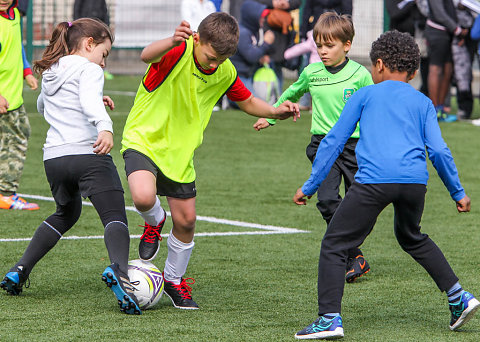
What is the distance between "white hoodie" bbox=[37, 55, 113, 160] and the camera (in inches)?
207

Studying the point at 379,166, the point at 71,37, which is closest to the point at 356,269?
the point at 379,166

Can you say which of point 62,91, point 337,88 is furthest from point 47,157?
point 337,88

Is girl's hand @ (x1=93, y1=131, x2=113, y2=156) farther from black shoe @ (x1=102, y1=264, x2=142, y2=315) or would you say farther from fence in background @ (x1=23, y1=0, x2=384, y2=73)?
fence in background @ (x1=23, y1=0, x2=384, y2=73)

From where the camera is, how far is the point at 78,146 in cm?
527

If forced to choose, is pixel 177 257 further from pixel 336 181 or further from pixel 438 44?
pixel 438 44

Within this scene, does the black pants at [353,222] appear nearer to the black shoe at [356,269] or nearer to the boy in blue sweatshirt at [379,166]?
the boy in blue sweatshirt at [379,166]

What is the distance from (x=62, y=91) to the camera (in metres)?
5.35

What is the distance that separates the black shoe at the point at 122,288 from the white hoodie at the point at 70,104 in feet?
2.49

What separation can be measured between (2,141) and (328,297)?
4.67 m

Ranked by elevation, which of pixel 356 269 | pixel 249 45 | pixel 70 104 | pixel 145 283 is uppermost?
pixel 70 104

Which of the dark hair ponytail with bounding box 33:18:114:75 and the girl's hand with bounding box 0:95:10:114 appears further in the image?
the girl's hand with bounding box 0:95:10:114

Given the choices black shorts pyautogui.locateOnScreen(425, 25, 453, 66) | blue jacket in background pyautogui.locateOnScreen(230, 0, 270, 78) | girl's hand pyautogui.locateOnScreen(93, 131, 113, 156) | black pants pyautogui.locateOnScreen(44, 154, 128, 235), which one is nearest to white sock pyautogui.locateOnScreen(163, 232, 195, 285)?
black pants pyautogui.locateOnScreen(44, 154, 128, 235)

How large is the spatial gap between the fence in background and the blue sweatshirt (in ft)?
53.1

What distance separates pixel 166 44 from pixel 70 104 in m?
0.69
